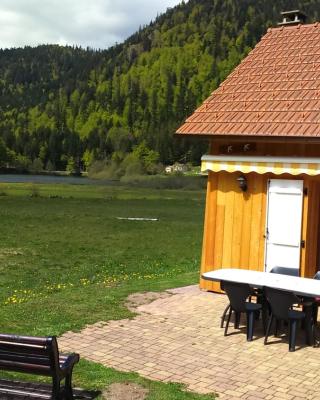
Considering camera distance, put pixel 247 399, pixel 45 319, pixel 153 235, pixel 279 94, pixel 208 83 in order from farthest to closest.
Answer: pixel 208 83 < pixel 153 235 < pixel 279 94 < pixel 45 319 < pixel 247 399

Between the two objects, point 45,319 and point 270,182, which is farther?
point 270,182

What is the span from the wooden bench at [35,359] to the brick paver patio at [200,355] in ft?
4.99

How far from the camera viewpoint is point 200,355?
700 cm

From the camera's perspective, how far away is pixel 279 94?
10.5 metres

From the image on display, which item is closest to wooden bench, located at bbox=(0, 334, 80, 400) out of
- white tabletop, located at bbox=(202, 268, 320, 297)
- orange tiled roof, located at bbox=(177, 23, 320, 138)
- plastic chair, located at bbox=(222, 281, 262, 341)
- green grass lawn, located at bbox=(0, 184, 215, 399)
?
green grass lawn, located at bbox=(0, 184, 215, 399)

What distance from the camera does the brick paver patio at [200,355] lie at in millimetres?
6004

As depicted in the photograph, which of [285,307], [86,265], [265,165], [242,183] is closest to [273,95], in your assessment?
[265,165]

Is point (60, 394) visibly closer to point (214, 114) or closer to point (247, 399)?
point (247, 399)

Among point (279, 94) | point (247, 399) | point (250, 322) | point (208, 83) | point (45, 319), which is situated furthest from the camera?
point (208, 83)

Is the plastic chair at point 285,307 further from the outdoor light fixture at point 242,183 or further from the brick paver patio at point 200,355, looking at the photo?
the outdoor light fixture at point 242,183

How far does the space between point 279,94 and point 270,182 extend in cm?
181

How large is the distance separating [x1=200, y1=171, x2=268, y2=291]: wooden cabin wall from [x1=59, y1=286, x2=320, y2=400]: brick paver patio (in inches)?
67.1

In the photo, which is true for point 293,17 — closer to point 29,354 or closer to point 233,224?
point 233,224

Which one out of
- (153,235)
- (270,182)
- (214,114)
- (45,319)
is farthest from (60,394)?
(153,235)
